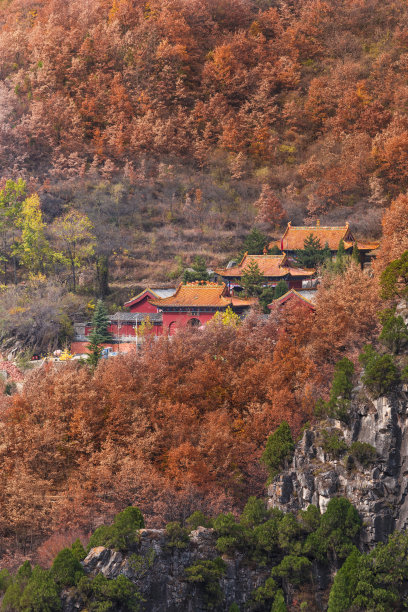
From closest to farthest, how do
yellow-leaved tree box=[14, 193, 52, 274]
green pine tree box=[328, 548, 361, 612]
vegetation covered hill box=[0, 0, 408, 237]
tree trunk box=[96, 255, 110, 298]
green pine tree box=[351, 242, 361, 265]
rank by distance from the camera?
green pine tree box=[328, 548, 361, 612] < green pine tree box=[351, 242, 361, 265] < yellow-leaved tree box=[14, 193, 52, 274] < tree trunk box=[96, 255, 110, 298] < vegetation covered hill box=[0, 0, 408, 237]

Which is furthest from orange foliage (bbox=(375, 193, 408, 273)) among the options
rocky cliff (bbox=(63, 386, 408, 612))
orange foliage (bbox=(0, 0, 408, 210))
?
orange foliage (bbox=(0, 0, 408, 210))

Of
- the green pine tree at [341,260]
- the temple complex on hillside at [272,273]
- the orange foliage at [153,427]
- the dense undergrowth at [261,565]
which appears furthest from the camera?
the temple complex on hillside at [272,273]

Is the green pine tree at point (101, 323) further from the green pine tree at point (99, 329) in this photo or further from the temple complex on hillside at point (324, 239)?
the temple complex on hillside at point (324, 239)

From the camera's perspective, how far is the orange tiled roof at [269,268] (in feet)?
160

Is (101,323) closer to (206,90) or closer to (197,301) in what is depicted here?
(197,301)

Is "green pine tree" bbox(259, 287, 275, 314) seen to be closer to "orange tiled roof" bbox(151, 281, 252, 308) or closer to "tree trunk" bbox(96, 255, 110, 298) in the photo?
"orange tiled roof" bbox(151, 281, 252, 308)

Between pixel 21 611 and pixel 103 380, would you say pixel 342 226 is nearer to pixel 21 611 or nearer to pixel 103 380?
pixel 103 380

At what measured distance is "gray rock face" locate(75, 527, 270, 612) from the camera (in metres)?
24.7

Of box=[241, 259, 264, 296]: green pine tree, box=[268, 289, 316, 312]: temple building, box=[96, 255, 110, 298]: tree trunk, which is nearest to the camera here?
box=[268, 289, 316, 312]: temple building

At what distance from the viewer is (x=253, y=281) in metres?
47.4

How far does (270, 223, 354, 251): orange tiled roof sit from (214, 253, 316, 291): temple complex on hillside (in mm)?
3140

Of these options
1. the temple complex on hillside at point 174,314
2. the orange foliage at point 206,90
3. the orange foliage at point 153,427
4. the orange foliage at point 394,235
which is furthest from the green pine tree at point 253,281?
the orange foliage at point 206,90

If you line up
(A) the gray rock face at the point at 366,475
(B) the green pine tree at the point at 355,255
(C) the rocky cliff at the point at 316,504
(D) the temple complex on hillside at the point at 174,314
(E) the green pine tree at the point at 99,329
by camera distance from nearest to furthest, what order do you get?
(C) the rocky cliff at the point at 316,504, (A) the gray rock face at the point at 366,475, (E) the green pine tree at the point at 99,329, (D) the temple complex on hillside at the point at 174,314, (B) the green pine tree at the point at 355,255

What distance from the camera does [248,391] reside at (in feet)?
119
